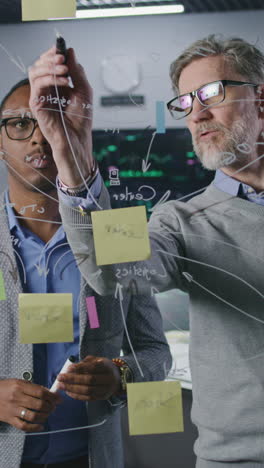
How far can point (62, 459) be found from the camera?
1167 millimetres

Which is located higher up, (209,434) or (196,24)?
(196,24)

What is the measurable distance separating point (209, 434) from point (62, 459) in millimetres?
338

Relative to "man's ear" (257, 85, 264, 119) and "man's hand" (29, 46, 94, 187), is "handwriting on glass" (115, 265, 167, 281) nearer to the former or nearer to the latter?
"man's hand" (29, 46, 94, 187)

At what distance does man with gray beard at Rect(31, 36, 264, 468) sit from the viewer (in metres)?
1.06

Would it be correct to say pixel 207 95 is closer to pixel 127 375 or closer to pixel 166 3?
pixel 166 3

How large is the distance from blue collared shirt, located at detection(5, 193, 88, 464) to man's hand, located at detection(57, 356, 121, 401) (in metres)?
0.03

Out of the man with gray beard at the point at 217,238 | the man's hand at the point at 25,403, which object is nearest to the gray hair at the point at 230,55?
the man with gray beard at the point at 217,238

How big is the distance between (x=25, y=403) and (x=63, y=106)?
67cm

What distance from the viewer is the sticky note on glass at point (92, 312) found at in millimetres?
1198

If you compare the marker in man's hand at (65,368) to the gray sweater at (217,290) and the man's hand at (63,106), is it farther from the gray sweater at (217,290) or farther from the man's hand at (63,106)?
the man's hand at (63,106)

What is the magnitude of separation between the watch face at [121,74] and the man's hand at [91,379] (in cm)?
61

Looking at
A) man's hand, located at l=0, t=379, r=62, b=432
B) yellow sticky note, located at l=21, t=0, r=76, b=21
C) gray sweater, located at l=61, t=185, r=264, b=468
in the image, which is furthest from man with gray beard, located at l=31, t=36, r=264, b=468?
man's hand, located at l=0, t=379, r=62, b=432

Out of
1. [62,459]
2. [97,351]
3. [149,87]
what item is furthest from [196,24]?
[62,459]

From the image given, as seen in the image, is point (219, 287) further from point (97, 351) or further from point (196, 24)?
point (196, 24)
